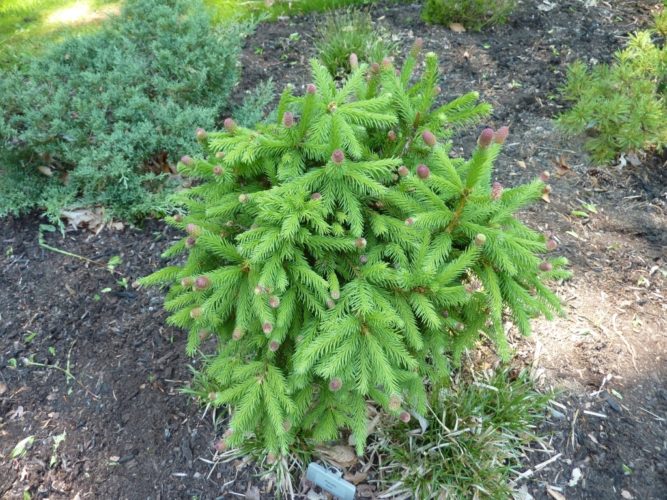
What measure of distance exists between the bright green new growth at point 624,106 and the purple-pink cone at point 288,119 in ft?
10.1

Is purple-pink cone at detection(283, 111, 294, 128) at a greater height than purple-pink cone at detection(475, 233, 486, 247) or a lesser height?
greater

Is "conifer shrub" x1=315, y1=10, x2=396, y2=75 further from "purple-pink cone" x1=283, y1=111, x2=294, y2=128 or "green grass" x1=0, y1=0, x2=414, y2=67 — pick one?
"purple-pink cone" x1=283, y1=111, x2=294, y2=128

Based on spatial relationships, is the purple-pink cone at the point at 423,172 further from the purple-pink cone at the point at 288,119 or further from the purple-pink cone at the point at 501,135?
the purple-pink cone at the point at 288,119

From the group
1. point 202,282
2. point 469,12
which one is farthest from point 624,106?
point 202,282

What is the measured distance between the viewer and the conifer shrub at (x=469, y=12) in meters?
5.00

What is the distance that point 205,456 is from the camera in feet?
8.31

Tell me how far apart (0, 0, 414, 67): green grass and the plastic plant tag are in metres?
4.77

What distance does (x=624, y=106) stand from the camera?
3.72 meters

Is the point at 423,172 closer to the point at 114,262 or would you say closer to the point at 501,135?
the point at 501,135

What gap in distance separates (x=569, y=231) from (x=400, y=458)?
220 centimetres

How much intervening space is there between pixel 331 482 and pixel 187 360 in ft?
3.92

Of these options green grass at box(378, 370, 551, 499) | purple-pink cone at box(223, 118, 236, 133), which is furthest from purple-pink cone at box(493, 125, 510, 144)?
green grass at box(378, 370, 551, 499)

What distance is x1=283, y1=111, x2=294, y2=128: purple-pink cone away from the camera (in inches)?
69.2

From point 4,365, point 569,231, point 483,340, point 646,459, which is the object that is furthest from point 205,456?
point 569,231
